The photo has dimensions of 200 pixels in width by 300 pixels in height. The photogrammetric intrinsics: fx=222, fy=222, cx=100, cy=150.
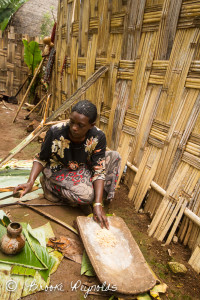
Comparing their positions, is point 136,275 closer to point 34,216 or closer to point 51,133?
point 34,216

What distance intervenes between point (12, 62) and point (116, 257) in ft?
26.9

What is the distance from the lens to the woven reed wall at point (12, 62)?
787cm

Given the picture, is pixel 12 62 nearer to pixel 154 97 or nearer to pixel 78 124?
pixel 154 97

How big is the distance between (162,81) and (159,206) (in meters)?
1.32

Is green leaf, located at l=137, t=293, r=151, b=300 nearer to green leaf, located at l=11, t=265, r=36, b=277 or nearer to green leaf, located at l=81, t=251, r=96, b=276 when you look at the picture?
green leaf, located at l=81, t=251, r=96, b=276

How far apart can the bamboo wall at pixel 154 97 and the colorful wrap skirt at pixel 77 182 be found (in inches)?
12.2

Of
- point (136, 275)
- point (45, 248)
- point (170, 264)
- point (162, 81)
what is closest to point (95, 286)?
point (136, 275)

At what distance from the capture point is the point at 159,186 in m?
2.39

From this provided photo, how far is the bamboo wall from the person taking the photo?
208cm

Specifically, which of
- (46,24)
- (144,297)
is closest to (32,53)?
(46,24)

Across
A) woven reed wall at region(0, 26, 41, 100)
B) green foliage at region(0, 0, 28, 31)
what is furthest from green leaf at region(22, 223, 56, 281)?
green foliage at region(0, 0, 28, 31)

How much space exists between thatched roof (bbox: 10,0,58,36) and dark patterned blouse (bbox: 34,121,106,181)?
10245mm

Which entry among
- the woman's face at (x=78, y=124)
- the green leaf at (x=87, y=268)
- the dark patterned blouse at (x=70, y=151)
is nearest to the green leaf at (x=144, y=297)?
the green leaf at (x=87, y=268)

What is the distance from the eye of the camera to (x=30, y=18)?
10531mm
